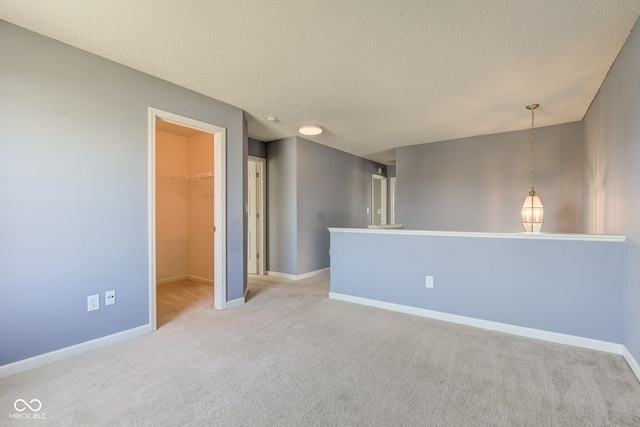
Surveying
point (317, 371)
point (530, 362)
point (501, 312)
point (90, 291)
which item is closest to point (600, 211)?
point (501, 312)

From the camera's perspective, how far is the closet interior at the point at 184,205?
4812mm

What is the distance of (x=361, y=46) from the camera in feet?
7.60

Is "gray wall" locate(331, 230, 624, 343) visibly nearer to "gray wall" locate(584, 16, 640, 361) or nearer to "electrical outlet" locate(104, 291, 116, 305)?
"gray wall" locate(584, 16, 640, 361)

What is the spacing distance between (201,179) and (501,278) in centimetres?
443

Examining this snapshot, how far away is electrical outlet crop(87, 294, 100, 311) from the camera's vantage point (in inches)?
95.9

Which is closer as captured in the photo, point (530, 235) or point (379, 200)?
point (530, 235)

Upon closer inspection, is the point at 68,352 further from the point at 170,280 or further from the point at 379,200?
the point at 379,200

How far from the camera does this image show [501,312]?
284cm

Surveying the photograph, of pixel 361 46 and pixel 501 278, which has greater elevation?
pixel 361 46

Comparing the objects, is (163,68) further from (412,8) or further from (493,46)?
(493,46)

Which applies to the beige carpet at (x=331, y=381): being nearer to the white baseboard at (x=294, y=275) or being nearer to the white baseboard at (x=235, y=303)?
the white baseboard at (x=235, y=303)

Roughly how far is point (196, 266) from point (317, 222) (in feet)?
7.32

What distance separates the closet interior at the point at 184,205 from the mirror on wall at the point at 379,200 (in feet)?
13.7

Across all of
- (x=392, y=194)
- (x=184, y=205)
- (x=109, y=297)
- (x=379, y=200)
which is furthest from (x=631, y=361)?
(x=392, y=194)
